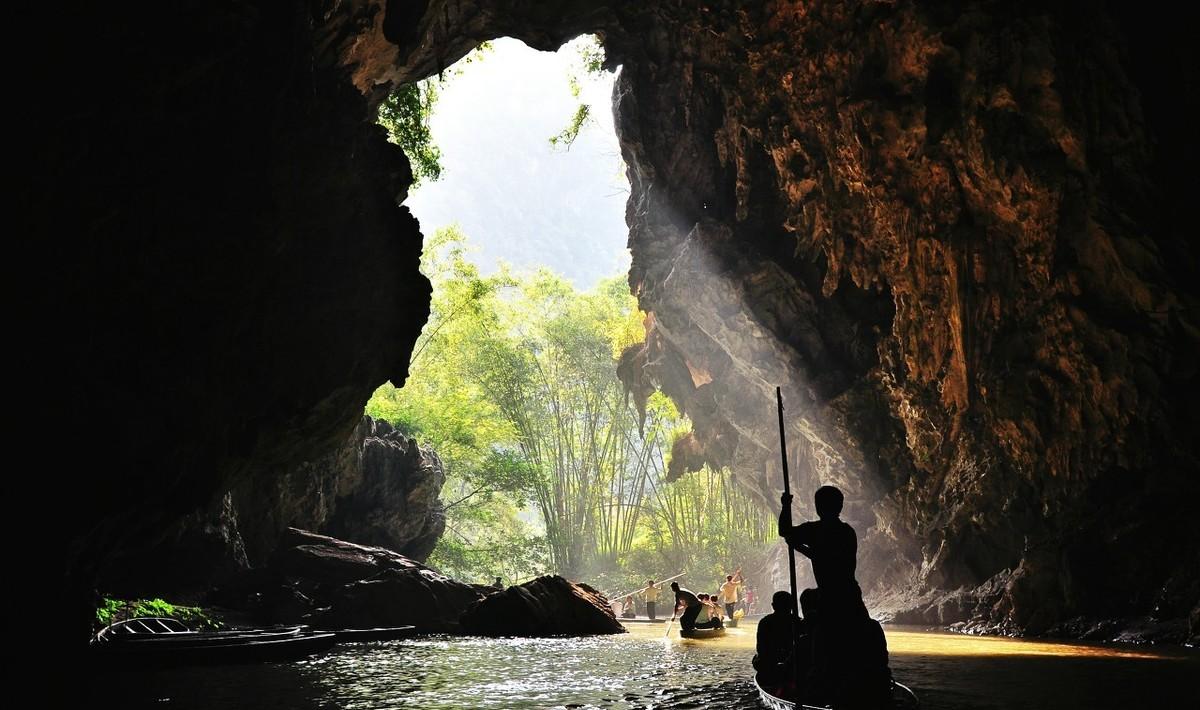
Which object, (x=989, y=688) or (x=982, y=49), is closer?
(x=989, y=688)

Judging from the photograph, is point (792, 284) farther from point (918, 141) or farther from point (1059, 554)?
point (1059, 554)

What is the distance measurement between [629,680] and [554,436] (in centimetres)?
2887

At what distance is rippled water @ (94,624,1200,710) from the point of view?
5730 mm

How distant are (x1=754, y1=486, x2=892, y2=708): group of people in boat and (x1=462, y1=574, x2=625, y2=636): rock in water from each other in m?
10.8

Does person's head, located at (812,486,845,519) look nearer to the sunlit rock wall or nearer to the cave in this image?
the cave

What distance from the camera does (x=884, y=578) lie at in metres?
18.8

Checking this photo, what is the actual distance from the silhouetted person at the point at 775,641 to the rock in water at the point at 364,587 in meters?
10.8

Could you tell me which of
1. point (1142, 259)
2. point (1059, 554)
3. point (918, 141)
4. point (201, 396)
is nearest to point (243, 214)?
point (201, 396)

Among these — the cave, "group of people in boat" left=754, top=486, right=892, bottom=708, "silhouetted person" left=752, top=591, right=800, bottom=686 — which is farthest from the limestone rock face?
"group of people in boat" left=754, top=486, right=892, bottom=708

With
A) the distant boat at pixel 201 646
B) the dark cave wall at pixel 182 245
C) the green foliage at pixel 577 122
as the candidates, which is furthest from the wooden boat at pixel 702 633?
the green foliage at pixel 577 122

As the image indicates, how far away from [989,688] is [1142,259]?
281 inches

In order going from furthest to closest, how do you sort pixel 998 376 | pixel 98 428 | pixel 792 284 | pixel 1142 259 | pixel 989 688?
pixel 792 284 < pixel 998 376 < pixel 1142 259 < pixel 98 428 < pixel 989 688

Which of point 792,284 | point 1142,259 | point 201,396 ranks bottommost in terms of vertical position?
point 201,396

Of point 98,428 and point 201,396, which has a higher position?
point 201,396
